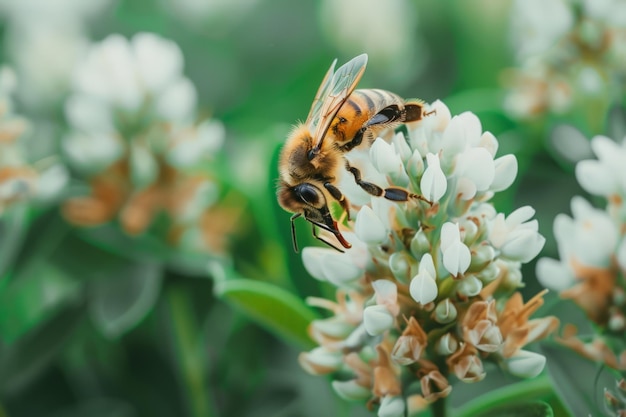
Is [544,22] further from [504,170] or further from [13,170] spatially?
[13,170]

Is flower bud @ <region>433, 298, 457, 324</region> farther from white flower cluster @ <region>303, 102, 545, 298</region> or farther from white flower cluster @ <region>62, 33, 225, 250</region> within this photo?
white flower cluster @ <region>62, 33, 225, 250</region>

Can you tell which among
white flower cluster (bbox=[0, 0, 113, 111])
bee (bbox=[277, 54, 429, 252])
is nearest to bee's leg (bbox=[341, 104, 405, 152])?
bee (bbox=[277, 54, 429, 252])

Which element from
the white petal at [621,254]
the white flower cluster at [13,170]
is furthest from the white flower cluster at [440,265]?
the white flower cluster at [13,170]

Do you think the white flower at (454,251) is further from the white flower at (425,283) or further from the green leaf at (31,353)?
the green leaf at (31,353)

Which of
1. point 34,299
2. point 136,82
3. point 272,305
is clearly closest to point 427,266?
point 272,305

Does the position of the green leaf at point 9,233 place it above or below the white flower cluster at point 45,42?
below

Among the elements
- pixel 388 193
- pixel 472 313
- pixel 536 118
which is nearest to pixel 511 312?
pixel 472 313
